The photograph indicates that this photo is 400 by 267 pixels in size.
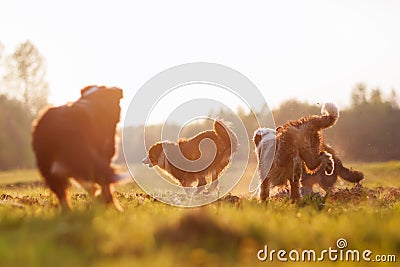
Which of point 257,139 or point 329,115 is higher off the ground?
point 329,115

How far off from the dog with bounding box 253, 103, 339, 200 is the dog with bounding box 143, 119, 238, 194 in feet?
10.3

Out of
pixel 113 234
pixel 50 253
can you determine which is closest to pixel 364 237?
pixel 113 234

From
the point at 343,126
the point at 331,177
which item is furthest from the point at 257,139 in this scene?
the point at 343,126

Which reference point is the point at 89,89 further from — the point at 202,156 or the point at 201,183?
the point at 202,156

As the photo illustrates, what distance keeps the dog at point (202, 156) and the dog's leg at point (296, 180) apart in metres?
3.40

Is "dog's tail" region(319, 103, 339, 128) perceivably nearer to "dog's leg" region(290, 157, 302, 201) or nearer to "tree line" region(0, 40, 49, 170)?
"dog's leg" region(290, 157, 302, 201)

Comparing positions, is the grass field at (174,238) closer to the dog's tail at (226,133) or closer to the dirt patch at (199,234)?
the dirt patch at (199,234)

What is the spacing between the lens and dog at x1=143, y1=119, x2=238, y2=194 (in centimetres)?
1606

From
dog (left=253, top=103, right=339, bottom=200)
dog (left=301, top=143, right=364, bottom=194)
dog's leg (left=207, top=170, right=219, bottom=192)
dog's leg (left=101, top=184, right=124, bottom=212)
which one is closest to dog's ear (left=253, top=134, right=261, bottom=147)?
dog (left=253, top=103, right=339, bottom=200)

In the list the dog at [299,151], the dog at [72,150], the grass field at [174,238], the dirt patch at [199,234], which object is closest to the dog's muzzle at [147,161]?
the dog at [299,151]

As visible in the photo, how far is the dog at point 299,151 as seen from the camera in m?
12.4

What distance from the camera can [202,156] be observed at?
54.2ft

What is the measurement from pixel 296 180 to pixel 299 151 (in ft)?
2.15

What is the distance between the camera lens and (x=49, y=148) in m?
7.73
